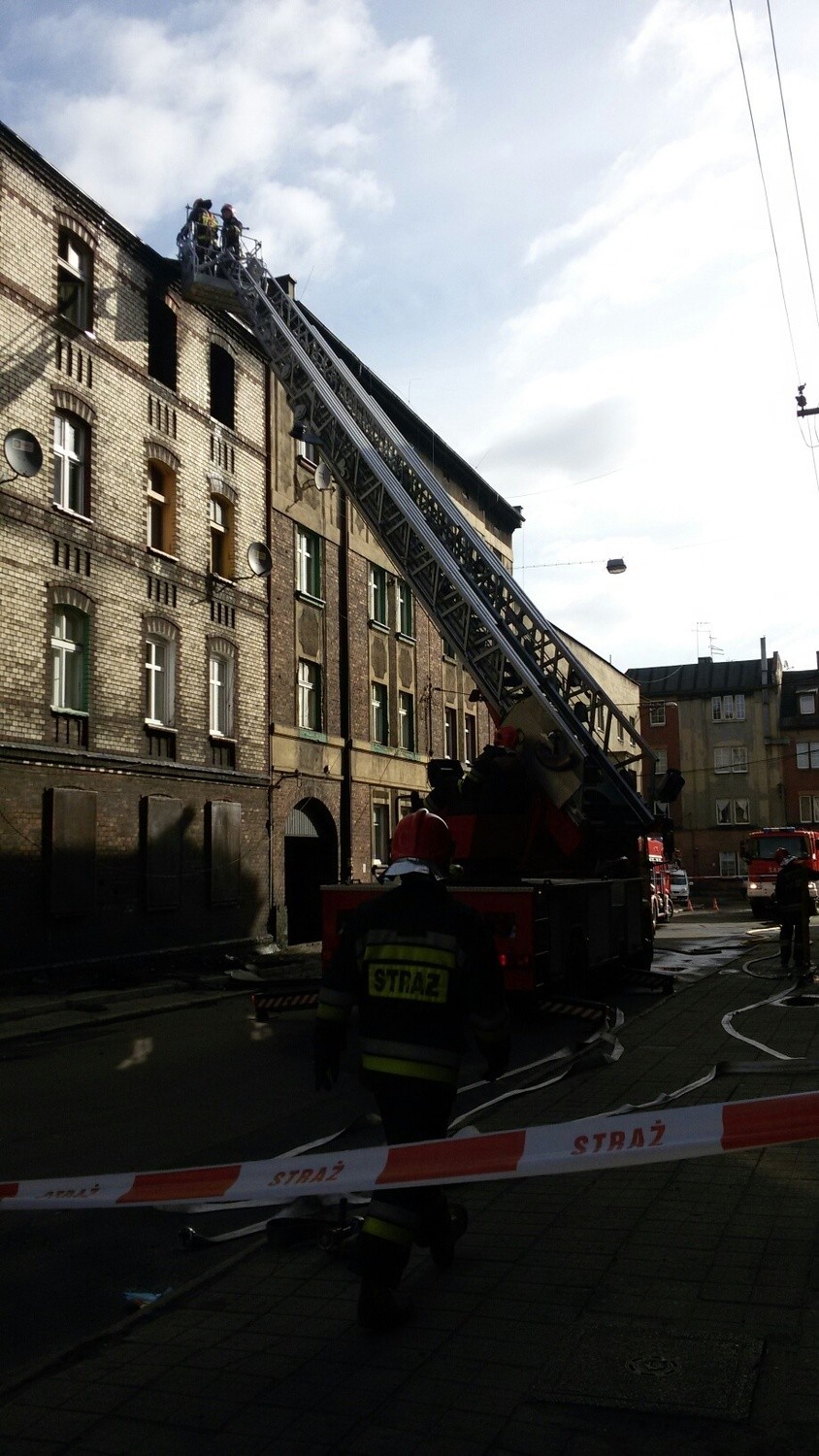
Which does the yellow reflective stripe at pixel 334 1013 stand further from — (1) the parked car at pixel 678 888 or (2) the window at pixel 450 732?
(1) the parked car at pixel 678 888

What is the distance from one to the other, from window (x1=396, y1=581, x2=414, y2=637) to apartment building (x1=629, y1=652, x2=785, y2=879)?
112ft

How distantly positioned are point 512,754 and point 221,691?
1038 cm

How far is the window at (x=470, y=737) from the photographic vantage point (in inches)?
1416

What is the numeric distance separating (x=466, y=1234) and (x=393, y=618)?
25932mm

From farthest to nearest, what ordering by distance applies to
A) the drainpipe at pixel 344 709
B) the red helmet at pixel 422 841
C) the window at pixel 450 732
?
the window at pixel 450 732, the drainpipe at pixel 344 709, the red helmet at pixel 422 841

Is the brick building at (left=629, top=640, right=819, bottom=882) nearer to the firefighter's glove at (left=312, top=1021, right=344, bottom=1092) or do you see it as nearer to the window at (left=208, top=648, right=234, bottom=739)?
the window at (left=208, top=648, right=234, bottom=739)

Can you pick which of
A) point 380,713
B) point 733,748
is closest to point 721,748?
point 733,748

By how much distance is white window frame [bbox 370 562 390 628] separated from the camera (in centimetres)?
2962

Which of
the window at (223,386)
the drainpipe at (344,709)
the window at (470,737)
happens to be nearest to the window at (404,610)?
the drainpipe at (344,709)

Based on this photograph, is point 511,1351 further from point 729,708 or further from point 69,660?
point 729,708

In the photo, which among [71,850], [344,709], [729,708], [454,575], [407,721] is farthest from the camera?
[729,708]

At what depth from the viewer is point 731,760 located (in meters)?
66.0

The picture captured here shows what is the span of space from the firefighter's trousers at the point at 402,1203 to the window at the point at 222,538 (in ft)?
64.9

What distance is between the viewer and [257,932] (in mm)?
23391
